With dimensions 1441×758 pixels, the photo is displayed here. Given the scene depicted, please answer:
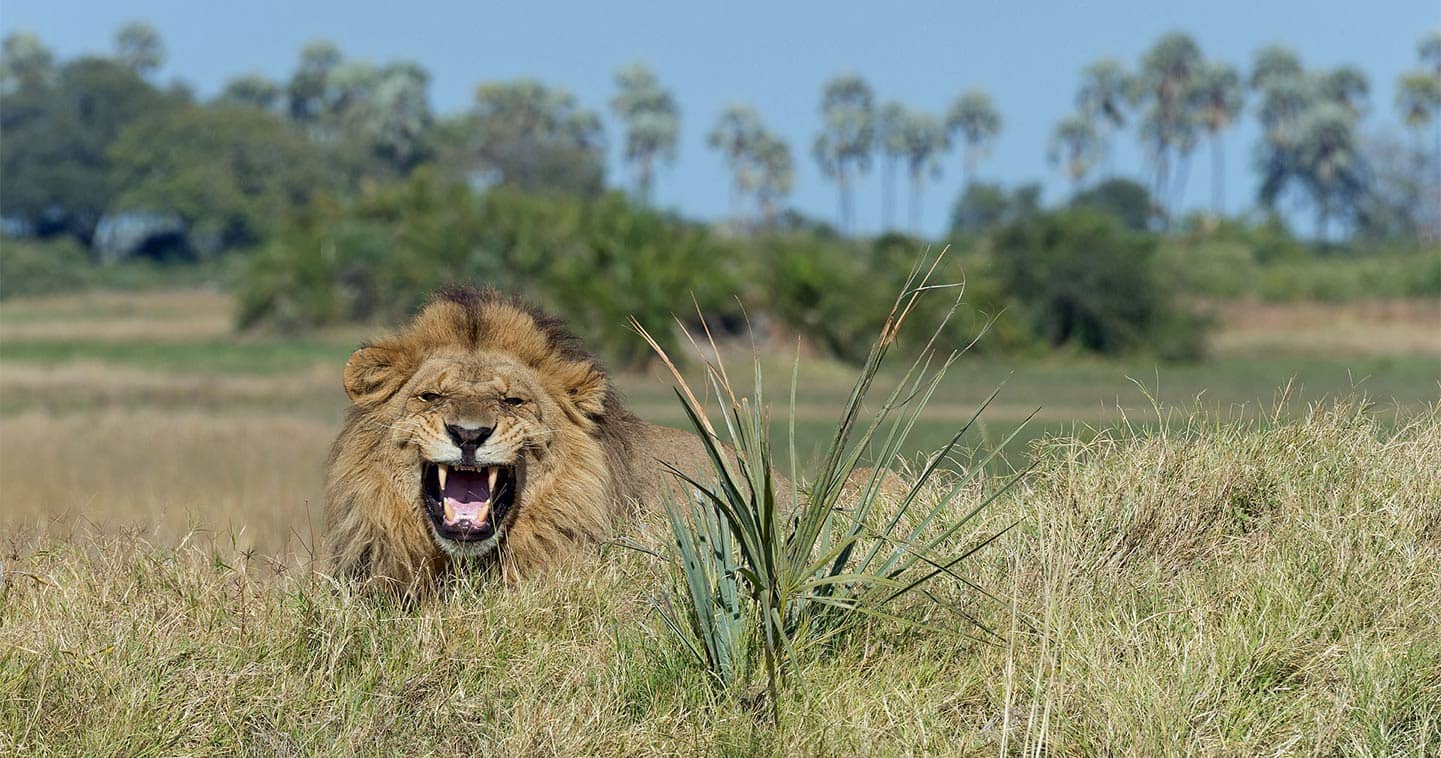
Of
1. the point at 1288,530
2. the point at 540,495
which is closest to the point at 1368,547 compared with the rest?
the point at 1288,530

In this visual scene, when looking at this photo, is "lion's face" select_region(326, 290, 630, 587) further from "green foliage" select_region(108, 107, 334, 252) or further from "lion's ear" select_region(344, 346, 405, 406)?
"green foliage" select_region(108, 107, 334, 252)

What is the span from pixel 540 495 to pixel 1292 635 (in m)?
2.18

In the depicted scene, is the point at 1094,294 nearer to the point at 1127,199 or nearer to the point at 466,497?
the point at 466,497

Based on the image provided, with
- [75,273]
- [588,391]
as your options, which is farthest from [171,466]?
[75,273]

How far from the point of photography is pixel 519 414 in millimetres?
5363

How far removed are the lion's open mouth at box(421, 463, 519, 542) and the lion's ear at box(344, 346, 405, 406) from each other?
0.35 m

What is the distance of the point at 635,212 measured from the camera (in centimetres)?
3397

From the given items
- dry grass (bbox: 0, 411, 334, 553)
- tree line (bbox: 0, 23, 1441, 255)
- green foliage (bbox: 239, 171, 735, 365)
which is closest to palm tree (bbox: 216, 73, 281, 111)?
tree line (bbox: 0, 23, 1441, 255)

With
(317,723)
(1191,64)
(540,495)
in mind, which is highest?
(1191,64)

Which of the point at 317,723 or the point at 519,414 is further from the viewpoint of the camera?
the point at 519,414

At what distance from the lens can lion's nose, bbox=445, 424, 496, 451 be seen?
5.14m

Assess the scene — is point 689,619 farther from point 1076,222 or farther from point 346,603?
point 1076,222

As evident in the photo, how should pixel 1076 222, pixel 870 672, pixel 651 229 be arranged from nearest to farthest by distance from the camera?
pixel 870 672
pixel 651 229
pixel 1076 222

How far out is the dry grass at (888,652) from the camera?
13.5ft
